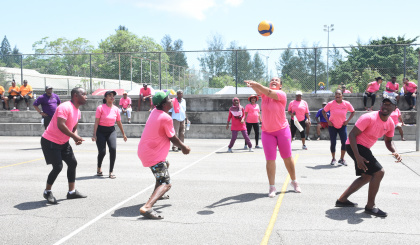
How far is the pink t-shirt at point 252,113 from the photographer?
13.5 m

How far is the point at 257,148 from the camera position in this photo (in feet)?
46.1

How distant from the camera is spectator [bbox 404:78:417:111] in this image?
1753 centimetres

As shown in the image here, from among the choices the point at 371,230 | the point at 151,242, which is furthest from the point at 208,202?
the point at 371,230

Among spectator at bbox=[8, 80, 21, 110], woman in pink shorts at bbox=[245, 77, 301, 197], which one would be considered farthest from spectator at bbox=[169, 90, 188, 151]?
spectator at bbox=[8, 80, 21, 110]

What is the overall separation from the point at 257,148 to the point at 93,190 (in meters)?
7.92

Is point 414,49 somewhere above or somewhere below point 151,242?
above

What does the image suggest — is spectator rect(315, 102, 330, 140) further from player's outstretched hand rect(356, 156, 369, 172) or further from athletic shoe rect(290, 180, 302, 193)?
player's outstretched hand rect(356, 156, 369, 172)

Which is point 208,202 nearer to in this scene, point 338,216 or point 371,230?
point 338,216

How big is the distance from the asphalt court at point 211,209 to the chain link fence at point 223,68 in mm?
9809

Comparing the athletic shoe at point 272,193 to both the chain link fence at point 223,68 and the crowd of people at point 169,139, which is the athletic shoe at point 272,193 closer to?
the crowd of people at point 169,139

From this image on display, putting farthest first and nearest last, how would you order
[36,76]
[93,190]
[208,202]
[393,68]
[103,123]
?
1. [36,76]
2. [393,68]
3. [103,123]
4. [93,190]
5. [208,202]

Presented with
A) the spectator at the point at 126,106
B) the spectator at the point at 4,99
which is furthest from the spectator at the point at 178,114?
the spectator at the point at 4,99

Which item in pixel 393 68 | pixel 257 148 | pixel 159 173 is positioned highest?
pixel 393 68

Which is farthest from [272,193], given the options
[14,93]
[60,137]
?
[14,93]
